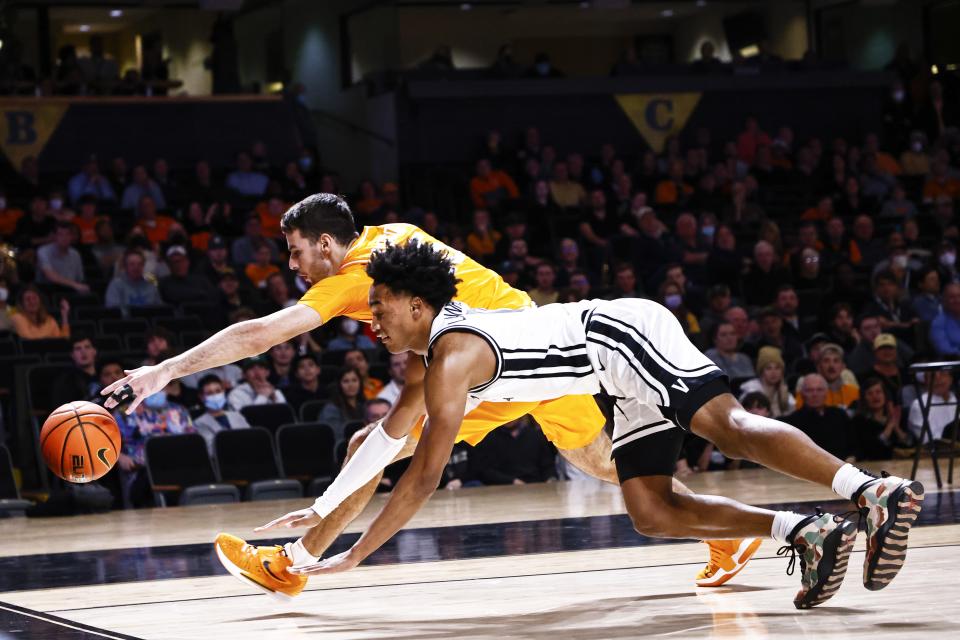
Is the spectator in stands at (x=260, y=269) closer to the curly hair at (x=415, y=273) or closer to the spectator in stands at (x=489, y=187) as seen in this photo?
the spectator in stands at (x=489, y=187)

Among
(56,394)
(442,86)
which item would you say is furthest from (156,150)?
(56,394)

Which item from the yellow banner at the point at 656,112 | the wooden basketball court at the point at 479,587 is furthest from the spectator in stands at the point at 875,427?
the yellow banner at the point at 656,112

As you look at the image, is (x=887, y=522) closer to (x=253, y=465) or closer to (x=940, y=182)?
(x=253, y=465)

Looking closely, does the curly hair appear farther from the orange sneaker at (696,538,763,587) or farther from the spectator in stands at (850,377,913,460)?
the spectator in stands at (850,377,913,460)

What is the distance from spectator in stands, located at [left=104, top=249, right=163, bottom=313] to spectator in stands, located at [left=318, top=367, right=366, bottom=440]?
2.74 meters

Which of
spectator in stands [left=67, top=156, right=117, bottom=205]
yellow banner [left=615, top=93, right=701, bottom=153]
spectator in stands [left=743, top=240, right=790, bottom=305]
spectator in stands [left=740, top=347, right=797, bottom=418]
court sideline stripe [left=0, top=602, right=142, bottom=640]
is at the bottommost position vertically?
spectator in stands [left=740, top=347, right=797, bottom=418]

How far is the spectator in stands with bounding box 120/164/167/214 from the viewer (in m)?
14.6

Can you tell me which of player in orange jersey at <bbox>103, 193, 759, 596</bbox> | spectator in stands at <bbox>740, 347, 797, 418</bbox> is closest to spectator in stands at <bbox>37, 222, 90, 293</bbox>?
spectator in stands at <bbox>740, 347, 797, 418</bbox>

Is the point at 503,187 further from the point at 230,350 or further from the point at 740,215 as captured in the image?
the point at 230,350

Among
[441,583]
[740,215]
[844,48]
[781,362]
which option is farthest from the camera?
[844,48]

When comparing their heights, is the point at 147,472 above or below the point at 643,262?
below

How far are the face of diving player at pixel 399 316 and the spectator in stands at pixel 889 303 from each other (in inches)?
338

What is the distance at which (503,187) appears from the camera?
52.7 ft

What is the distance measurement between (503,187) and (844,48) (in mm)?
8098
